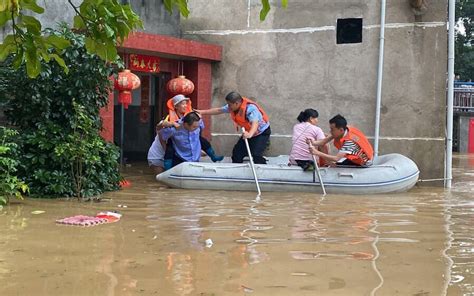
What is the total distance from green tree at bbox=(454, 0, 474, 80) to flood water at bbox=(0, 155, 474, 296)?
19875 millimetres

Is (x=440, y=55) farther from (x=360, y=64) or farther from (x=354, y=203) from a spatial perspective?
(x=354, y=203)

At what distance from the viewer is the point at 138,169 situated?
11648mm

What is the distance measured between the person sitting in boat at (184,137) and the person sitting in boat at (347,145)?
71.4 inches

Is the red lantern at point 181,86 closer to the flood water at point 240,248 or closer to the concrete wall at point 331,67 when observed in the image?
the concrete wall at point 331,67

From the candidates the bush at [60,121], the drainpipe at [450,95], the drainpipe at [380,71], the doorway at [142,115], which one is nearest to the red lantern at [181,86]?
the doorway at [142,115]

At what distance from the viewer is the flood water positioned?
3.83m

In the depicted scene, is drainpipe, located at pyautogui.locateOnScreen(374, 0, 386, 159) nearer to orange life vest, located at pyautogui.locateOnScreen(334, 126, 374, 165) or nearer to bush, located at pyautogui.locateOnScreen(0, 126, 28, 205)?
orange life vest, located at pyautogui.locateOnScreen(334, 126, 374, 165)

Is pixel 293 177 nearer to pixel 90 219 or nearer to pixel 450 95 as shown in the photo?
pixel 450 95

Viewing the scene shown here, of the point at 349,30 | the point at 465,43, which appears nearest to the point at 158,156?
the point at 349,30

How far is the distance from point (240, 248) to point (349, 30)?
6.46 metres

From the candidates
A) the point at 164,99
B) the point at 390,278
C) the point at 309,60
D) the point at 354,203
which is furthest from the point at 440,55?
the point at 390,278

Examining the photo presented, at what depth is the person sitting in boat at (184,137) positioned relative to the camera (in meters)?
9.23

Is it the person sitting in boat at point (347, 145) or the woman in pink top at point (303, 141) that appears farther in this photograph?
the woman in pink top at point (303, 141)

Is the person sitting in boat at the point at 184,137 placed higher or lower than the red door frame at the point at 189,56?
lower
